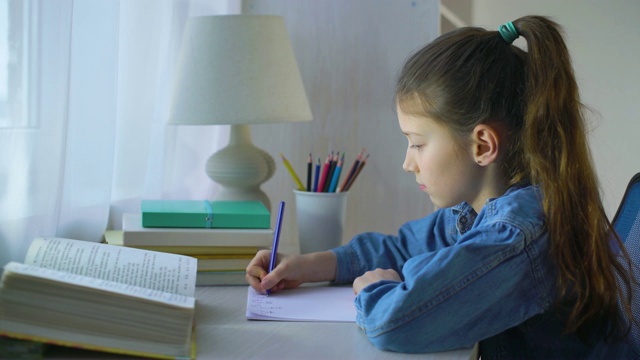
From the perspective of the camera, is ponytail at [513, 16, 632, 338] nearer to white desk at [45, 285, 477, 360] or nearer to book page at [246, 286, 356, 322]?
white desk at [45, 285, 477, 360]

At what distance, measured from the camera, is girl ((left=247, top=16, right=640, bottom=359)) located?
0.84 metres

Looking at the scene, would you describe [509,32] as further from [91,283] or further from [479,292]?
[91,283]

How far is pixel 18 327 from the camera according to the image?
709 millimetres

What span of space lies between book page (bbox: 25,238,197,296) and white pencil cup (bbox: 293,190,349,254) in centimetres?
39

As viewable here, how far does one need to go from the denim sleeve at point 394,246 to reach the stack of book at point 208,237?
0.41 feet

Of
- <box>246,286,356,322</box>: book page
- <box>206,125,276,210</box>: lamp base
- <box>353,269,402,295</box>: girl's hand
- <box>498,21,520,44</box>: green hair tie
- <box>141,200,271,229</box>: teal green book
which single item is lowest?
<box>246,286,356,322</box>: book page

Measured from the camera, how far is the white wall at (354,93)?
5.49 feet

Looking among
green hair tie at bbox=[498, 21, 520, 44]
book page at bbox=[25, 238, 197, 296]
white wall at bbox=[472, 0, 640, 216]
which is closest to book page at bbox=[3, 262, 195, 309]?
book page at bbox=[25, 238, 197, 296]

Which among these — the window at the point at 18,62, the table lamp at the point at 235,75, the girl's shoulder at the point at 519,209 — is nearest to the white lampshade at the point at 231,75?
the table lamp at the point at 235,75

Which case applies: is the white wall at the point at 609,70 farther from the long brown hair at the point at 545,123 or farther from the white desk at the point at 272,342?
the white desk at the point at 272,342

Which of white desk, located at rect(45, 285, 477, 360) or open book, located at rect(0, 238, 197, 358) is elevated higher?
open book, located at rect(0, 238, 197, 358)

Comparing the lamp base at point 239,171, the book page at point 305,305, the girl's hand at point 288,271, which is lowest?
the book page at point 305,305

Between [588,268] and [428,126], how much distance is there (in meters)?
0.27

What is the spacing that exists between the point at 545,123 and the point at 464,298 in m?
0.25
